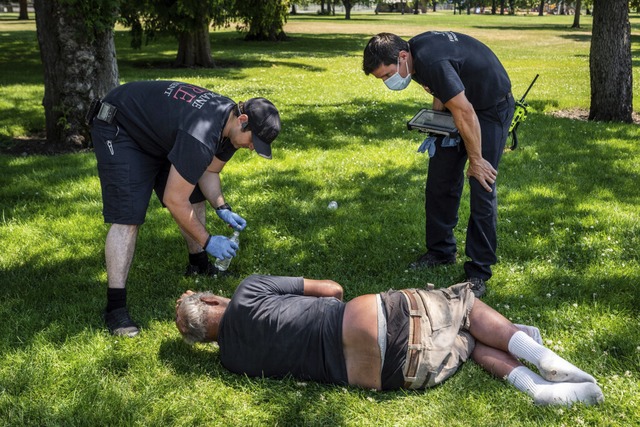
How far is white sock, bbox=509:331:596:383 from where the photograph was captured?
301cm

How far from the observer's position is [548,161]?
24.4 feet

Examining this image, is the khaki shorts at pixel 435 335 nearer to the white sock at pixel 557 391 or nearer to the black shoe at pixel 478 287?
the white sock at pixel 557 391

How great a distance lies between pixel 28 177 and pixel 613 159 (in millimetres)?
7071

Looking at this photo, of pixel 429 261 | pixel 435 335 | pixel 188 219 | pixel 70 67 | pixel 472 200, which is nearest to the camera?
pixel 435 335

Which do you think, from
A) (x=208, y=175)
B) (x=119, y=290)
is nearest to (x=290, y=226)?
(x=208, y=175)

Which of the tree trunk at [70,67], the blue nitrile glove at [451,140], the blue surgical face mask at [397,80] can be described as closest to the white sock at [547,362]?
the blue nitrile glove at [451,140]

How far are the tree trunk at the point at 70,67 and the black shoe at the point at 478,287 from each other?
602 cm

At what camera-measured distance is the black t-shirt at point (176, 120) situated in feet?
11.2

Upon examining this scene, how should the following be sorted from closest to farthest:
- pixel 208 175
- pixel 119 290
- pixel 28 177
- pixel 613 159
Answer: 1. pixel 119 290
2. pixel 208 175
3. pixel 28 177
4. pixel 613 159

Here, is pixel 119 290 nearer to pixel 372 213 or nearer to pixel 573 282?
pixel 372 213

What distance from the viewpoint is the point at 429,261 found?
16.0 ft

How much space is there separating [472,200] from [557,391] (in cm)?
164

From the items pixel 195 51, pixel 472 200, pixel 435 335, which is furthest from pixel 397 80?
pixel 195 51

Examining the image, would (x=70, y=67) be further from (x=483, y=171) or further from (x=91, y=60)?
(x=483, y=171)
